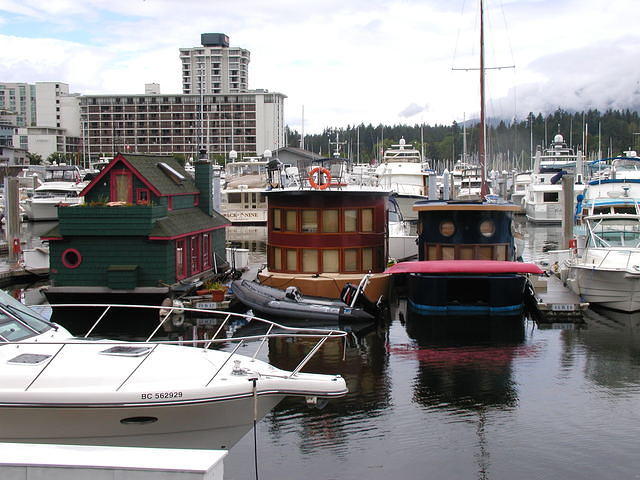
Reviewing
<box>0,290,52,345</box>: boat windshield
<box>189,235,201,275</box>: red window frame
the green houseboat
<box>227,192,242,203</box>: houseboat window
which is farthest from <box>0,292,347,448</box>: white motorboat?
<box>227,192,242,203</box>: houseboat window

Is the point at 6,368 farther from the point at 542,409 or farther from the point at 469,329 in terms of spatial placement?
the point at 469,329

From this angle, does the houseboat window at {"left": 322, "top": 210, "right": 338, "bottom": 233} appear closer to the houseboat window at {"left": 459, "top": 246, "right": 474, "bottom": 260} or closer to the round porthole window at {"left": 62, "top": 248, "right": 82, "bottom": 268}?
the houseboat window at {"left": 459, "top": 246, "right": 474, "bottom": 260}

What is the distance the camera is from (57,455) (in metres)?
Result: 6.47

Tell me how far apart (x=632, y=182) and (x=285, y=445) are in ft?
83.3

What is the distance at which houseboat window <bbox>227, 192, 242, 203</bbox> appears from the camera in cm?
6019

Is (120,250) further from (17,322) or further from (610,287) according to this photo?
(610,287)

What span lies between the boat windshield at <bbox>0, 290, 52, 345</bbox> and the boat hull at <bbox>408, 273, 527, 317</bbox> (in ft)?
41.0

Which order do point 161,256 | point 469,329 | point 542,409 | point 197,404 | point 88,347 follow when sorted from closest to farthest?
point 197,404 < point 88,347 < point 542,409 < point 469,329 < point 161,256

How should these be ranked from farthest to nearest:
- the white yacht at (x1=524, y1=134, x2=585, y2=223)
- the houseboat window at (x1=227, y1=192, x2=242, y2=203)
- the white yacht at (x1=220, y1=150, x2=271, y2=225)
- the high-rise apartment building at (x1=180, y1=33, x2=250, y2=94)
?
1. the high-rise apartment building at (x1=180, y1=33, x2=250, y2=94)
2. the houseboat window at (x1=227, y1=192, x2=242, y2=203)
3. the white yacht at (x1=220, y1=150, x2=271, y2=225)
4. the white yacht at (x1=524, y1=134, x2=585, y2=223)

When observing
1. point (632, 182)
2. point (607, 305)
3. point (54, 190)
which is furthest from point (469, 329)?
point (54, 190)

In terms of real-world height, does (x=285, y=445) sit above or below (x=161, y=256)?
below

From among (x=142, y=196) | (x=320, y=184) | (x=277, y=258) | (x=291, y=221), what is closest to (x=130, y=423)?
(x=291, y=221)

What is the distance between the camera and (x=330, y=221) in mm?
23141

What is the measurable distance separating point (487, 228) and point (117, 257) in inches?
441
